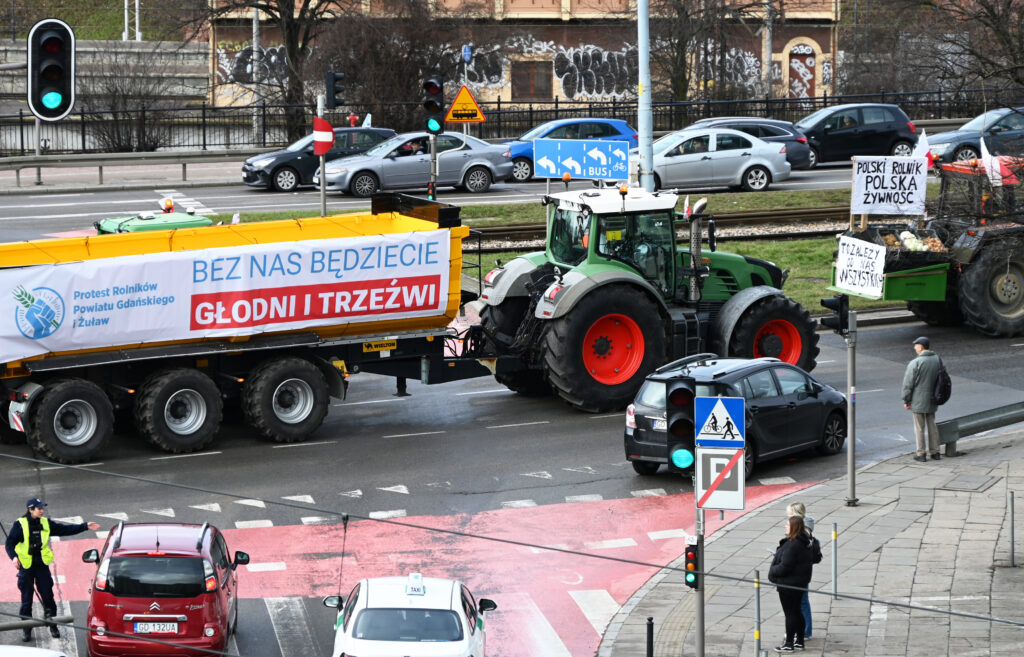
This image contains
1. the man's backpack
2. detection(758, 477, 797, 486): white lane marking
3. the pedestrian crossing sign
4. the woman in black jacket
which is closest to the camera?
the pedestrian crossing sign

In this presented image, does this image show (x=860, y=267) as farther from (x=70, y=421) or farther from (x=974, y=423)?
(x=70, y=421)

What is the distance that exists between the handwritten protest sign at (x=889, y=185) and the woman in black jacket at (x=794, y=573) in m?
10.9

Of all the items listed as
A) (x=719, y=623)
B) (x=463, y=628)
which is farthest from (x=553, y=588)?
(x=463, y=628)

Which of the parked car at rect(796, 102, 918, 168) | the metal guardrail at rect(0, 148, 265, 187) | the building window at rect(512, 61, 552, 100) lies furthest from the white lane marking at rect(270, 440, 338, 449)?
the building window at rect(512, 61, 552, 100)

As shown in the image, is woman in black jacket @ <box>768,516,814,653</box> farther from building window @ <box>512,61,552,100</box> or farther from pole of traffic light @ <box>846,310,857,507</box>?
building window @ <box>512,61,552,100</box>

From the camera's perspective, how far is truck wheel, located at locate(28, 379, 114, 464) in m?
18.3

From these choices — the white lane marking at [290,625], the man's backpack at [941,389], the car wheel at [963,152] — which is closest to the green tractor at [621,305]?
the man's backpack at [941,389]

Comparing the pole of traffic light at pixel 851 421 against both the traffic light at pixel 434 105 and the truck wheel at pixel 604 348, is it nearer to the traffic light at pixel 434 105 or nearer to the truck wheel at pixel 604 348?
the truck wheel at pixel 604 348

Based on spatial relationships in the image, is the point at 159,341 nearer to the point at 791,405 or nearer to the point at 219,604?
the point at 219,604

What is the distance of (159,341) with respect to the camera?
18.9 metres

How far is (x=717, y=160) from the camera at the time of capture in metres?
36.7

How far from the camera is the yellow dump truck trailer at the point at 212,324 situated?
60.3ft

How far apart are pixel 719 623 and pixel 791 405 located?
5.21m

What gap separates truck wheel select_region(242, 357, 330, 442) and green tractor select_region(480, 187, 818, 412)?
9.09 feet
